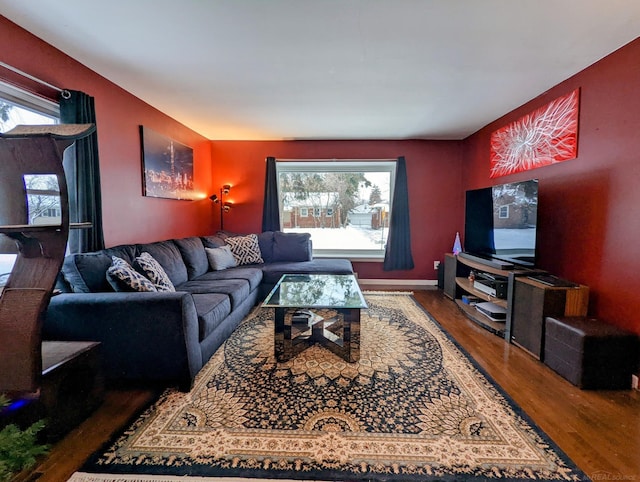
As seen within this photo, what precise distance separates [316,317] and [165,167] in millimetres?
2551

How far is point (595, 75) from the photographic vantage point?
2.29 m

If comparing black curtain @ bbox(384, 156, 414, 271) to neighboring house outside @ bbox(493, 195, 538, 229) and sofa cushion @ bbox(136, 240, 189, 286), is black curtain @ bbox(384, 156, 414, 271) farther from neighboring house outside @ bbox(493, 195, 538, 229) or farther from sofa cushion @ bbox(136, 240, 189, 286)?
sofa cushion @ bbox(136, 240, 189, 286)

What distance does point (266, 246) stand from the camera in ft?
14.3

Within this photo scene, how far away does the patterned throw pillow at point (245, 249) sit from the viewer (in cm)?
404

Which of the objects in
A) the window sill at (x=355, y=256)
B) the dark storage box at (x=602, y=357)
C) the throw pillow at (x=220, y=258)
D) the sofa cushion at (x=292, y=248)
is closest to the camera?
the dark storage box at (x=602, y=357)

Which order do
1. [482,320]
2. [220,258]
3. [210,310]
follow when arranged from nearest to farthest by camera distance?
[210,310] → [482,320] → [220,258]

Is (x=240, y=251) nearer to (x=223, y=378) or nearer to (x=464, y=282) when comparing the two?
(x=223, y=378)

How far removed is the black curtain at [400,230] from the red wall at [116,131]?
314 cm

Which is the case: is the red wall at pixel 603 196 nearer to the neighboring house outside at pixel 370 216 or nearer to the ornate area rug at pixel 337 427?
the ornate area rug at pixel 337 427

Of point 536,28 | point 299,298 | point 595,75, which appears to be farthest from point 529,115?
point 299,298

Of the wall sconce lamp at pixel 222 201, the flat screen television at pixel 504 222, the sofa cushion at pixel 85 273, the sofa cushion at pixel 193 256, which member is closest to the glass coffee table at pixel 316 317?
the sofa cushion at pixel 193 256

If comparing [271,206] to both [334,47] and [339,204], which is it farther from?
[334,47]

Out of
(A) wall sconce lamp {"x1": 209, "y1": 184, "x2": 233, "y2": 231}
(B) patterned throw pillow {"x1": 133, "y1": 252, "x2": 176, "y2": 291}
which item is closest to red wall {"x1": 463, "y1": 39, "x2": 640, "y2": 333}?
(B) patterned throw pillow {"x1": 133, "y1": 252, "x2": 176, "y2": 291}

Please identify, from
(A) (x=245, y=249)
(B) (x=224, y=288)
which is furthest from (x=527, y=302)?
(A) (x=245, y=249)
